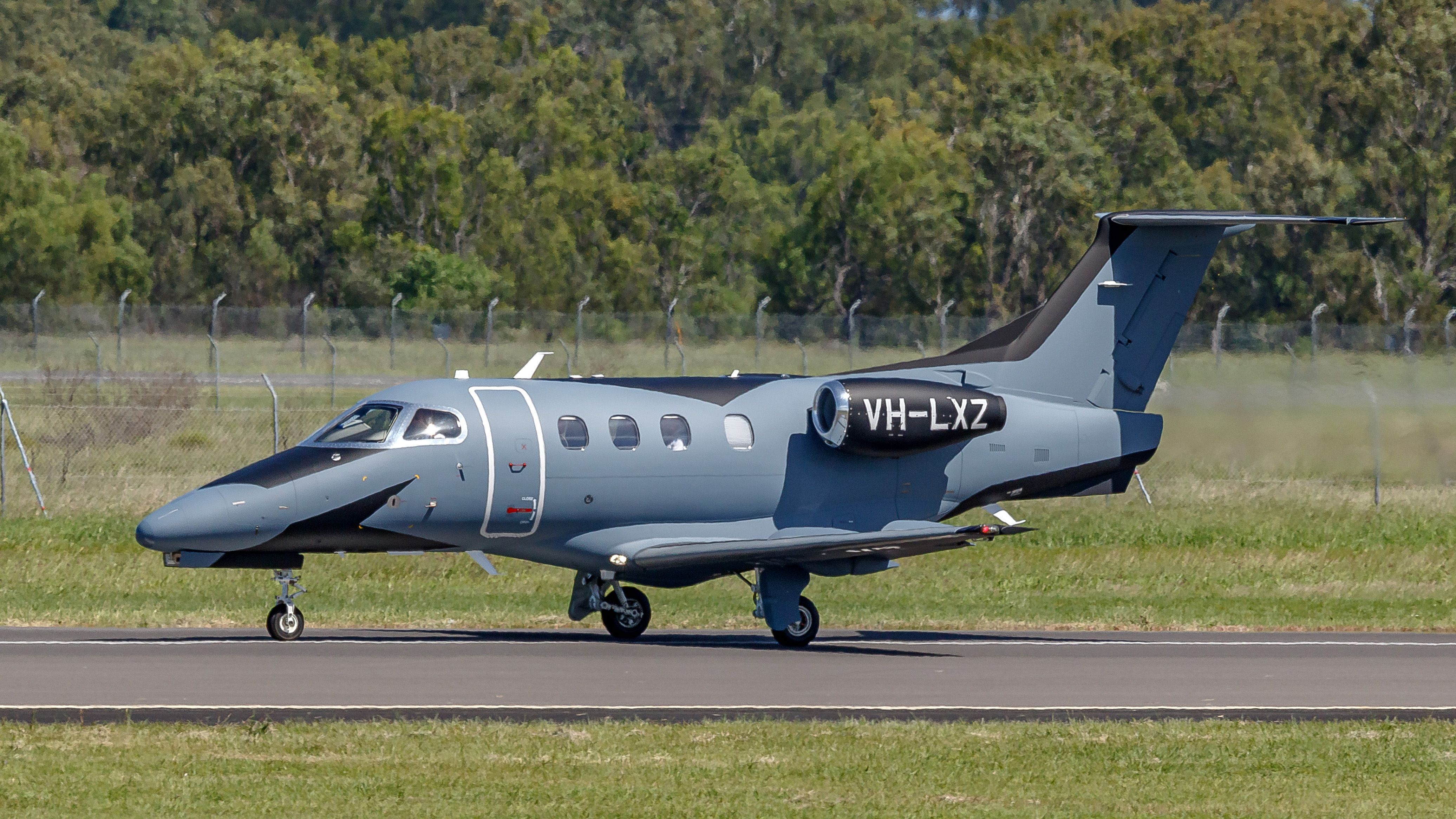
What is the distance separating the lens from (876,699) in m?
17.8

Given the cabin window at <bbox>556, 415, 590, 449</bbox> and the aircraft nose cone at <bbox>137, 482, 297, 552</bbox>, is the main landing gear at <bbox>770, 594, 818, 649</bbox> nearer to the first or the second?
the cabin window at <bbox>556, 415, 590, 449</bbox>

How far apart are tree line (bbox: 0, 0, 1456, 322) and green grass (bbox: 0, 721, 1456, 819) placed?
60739 mm

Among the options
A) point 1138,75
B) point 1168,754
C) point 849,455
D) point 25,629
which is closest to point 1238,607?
point 849,455

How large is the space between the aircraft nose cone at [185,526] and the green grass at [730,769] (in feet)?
14.6

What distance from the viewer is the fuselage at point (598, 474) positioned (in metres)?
20.4

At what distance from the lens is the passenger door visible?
837 inches

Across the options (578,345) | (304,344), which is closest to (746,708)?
(578,345)

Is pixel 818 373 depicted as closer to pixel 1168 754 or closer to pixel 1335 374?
pixel 1335 374

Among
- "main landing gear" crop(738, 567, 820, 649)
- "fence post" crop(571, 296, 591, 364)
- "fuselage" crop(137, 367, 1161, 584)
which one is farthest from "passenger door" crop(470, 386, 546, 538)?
"fence post" crop(571, 296, 591, 364)

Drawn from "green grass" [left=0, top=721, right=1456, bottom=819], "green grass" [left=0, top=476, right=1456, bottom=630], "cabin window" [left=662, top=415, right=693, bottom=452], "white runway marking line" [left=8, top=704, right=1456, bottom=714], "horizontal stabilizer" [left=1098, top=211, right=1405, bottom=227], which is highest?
"horizontal stabilizer" [left=1098, top=211, right=1405, bottom=227]

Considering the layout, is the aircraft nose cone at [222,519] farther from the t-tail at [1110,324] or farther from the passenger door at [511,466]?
the t-tail at [1110,324]

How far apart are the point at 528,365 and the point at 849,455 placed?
13.4 feet

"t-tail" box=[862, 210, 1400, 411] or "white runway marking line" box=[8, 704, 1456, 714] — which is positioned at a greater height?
"t-tail" box=[862, 210, 1400, 411]

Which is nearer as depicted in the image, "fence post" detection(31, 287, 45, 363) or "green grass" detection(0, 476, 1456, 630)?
"green grass" detection(0, 476, 1456, 630)
